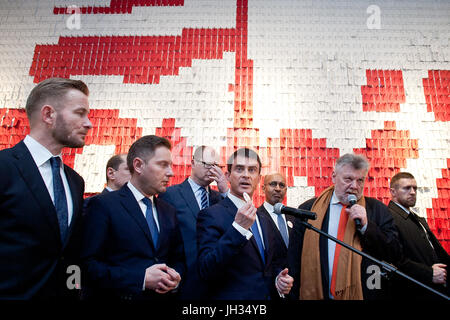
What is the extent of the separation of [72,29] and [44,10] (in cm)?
65

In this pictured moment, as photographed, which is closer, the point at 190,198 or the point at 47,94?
the point at 47,94

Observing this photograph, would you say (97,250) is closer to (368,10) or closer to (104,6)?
(104,6)

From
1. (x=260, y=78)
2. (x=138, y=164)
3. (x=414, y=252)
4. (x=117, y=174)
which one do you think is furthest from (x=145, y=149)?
(x=260, y=78)

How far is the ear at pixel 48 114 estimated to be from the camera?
151cm

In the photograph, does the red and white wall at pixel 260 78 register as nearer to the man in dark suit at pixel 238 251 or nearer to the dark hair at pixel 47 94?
the man in dark suit at pixel 238 251

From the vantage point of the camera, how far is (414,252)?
263 cm

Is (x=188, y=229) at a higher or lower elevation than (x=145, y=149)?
lower

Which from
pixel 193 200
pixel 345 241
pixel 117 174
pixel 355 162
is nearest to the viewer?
pixel 345 241

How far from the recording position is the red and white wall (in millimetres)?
4445

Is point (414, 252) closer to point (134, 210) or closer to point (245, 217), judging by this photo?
point (245, 217)

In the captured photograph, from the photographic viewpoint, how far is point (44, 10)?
530 cm

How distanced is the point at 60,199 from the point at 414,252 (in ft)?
8.78

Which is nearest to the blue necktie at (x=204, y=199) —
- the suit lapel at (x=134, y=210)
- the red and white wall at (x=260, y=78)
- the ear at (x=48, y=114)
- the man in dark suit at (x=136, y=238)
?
→ the man in dark suit at (x=136, y=238)
